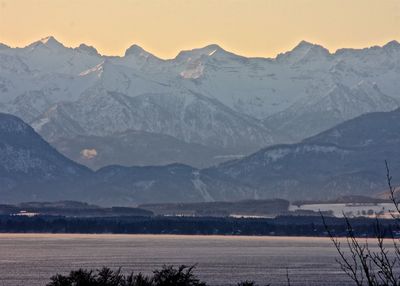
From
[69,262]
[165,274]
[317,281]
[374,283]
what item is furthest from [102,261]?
[374,283]

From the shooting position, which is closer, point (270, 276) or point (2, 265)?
point (270, 276)

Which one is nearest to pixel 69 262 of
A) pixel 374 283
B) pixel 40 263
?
pixel 40 263

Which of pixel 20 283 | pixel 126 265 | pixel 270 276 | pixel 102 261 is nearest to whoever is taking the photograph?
pixel 20 283

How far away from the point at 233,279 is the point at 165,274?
299ft

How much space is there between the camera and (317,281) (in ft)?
494

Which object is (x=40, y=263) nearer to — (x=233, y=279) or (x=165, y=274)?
(x=233, y=279)

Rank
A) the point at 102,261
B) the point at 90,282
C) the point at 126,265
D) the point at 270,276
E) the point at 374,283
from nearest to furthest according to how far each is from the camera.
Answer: the point at 374,283, the point at 90,282, the point at 270,276, the point at 126,265, the point at 102,261

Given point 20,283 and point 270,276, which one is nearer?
point 20,283

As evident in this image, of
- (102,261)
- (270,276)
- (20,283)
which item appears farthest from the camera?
(102,261)

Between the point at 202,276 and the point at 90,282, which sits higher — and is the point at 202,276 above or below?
above

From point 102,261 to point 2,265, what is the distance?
53.1ft

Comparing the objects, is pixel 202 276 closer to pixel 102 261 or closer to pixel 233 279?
pixel 233 279

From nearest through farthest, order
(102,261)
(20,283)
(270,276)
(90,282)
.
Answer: (90,282)
(20,283)
(270,276)
(102,261)

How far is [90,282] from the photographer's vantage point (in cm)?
6072
